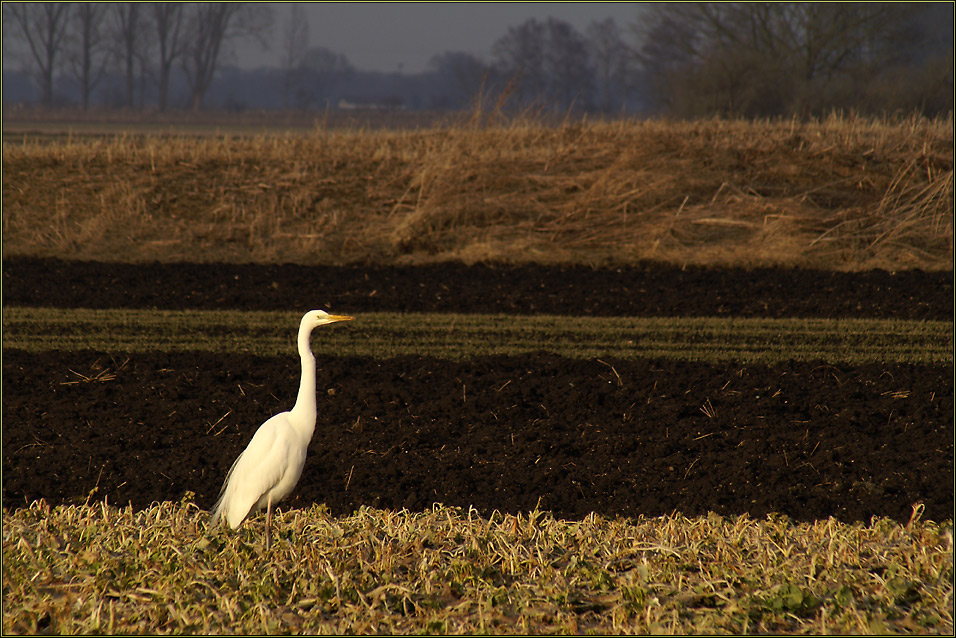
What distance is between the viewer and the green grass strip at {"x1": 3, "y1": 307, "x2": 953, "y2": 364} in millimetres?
9336

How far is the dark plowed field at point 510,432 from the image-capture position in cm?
584

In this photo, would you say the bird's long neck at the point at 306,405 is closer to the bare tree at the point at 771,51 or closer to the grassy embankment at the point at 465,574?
the grassy embankment at the point at 465,574

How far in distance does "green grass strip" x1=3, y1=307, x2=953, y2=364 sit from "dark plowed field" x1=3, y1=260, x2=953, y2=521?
0.54 metres

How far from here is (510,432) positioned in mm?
6953

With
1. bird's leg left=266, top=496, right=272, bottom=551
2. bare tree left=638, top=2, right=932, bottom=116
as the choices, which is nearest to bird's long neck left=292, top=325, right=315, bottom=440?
bird's leg left=266, top=496, right=272, bottom=551

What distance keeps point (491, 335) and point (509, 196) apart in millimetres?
8721

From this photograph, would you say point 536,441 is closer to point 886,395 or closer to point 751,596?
point 751,596

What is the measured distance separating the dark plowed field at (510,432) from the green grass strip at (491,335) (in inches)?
21.1

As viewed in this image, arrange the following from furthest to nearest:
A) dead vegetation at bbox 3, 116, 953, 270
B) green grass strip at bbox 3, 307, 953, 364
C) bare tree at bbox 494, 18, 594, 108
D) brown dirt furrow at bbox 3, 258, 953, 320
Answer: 1. bare tree at bbox 494, 18, 594, 108
2. dead vegetation at bbox 3, 116, 953, 270
3. brown dirt furrow at bbox 3, 258, 953, 320
4. green grass strip at bbox 3, 307, 953, 364

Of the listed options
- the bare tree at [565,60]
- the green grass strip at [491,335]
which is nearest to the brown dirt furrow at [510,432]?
the green grass strip at [491,335]

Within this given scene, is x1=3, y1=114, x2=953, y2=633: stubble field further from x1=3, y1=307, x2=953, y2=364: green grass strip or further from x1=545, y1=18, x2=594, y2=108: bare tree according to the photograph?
x1=545, y1=18, x2=594, y2=108: bare tree

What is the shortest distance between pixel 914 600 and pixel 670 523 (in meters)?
1.36

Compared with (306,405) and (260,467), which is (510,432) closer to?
(306,405)

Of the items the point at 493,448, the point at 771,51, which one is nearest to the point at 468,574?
the point at 493,448
